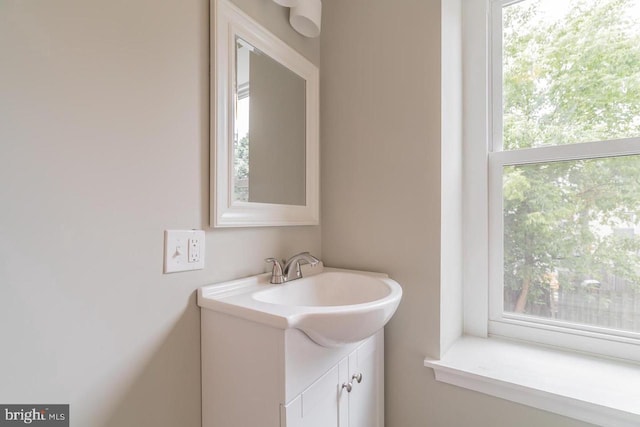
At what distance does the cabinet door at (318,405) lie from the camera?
674 millimetres

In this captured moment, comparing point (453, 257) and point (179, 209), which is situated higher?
point (179, 209)

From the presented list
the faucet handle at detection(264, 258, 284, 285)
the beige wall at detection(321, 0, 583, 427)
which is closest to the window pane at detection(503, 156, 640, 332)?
the beige wall at detection(321, 0, 583, 427)

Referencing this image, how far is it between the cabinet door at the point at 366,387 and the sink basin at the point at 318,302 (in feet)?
0.62

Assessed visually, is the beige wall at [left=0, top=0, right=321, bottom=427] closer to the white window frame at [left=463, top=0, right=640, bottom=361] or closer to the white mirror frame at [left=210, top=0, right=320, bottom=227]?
the white mirror frame at [left=210, top=0, right=320, bottom=227]

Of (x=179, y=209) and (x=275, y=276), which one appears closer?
(x=179, y=209)

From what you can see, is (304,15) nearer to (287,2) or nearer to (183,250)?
(287,2)

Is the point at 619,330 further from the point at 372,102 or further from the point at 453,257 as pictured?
the point at 372,102

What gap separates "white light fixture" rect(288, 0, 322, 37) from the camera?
109 centimetres

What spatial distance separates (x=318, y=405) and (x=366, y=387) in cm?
32

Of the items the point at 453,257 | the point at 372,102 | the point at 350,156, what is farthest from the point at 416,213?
the point at 372,102

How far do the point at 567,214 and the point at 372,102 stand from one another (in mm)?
897

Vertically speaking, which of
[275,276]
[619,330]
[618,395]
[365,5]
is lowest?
[618,395]

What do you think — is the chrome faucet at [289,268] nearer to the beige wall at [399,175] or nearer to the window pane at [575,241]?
the beige wall at [399,175]

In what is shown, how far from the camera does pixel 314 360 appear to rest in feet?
2.44
